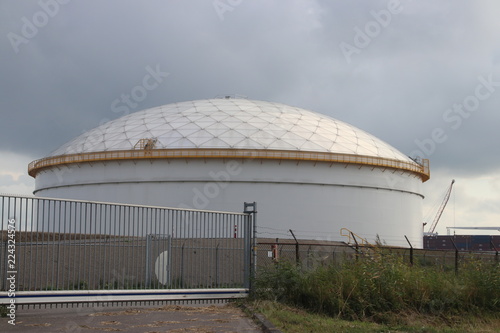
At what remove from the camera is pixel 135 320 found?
14.0m

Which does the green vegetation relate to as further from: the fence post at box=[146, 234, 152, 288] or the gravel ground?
the fence post at box=[146, 234, 152, 288]

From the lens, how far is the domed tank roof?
34812 mm

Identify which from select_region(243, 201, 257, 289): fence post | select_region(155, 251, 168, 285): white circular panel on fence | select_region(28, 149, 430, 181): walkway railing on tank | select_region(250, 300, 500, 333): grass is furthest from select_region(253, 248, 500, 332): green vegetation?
select_region(28, 149, 430, 181): walkway railing on tank

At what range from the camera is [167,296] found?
16.6 metres

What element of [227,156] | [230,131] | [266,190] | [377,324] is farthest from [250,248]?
[230,131]

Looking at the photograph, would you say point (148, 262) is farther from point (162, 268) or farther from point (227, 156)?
point (227, 156)

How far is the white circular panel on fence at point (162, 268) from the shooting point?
670 inches

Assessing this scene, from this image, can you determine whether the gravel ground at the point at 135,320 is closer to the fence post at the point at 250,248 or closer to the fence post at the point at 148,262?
the fence post at the point at 148,262

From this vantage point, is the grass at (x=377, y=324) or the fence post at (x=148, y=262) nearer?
the grass at (x=377, y=324)

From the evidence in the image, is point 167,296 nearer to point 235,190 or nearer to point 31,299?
point 31,299

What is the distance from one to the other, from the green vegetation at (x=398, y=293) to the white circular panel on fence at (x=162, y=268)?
3718 millimetres

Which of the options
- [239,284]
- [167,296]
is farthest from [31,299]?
[239,284]

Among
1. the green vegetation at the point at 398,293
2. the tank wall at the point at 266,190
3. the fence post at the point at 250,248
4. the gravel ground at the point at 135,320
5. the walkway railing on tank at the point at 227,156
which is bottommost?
the gravel ground at the point at 135,320

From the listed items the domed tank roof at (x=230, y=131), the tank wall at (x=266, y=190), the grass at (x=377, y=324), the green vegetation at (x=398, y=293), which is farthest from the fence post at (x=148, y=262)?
the domed tank roof at (x=230, y=131)
